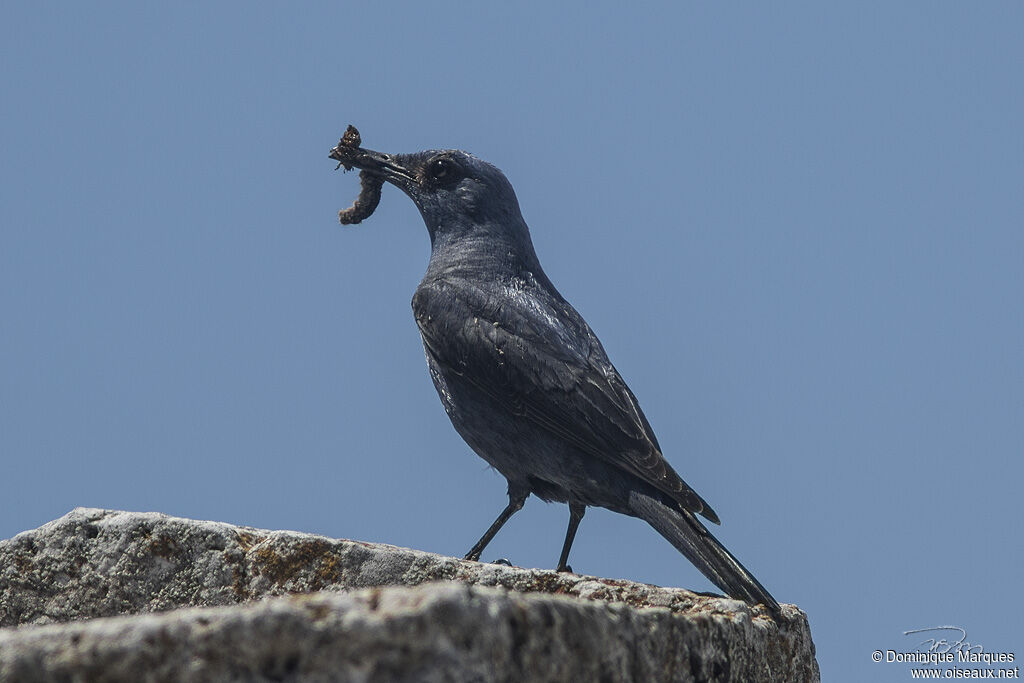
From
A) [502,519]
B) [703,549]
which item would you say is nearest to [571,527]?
[502,519]

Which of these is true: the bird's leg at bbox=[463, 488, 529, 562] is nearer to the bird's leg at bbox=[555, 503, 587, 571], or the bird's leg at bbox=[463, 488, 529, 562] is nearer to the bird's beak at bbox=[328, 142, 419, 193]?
the bird's leg at bbox=[555, 503, 587, 571]

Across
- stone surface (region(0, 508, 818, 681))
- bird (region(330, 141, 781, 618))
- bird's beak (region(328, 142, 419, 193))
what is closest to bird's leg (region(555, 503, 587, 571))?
bird (region(330, 141, 781, 618))

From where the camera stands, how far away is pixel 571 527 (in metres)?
6.76

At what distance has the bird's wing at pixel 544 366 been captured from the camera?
6492mm

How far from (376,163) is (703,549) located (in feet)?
13.1

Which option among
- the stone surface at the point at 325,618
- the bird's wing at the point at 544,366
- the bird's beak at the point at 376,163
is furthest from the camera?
the bird's beak at the point at 376,163

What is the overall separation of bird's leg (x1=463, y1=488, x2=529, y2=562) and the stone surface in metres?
2.11

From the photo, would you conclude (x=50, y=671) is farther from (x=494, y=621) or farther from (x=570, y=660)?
(x=570, y=660)

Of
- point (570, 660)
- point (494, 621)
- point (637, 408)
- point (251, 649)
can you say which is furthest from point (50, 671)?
point (637, 408)

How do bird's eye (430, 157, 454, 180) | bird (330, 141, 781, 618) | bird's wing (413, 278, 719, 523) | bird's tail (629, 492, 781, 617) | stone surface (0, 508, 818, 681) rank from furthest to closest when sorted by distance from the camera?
bird's eye (430, 157, 454, 180) < bird's wing (413, 278, 719, 523) < bird (330, 141, 781, 618) < bird's tail (629, 492, 781, 617) < stone surface (0, 508, 818, 681)

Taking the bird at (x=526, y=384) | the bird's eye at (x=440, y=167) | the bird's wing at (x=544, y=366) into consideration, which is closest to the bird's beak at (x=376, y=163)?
the bird's eye at (x=440, y=167)

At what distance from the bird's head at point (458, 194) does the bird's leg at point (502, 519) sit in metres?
1.82

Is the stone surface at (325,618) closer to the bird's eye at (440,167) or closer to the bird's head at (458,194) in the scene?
the bird's head at (458,194)

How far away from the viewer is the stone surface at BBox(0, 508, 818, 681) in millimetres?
2406
